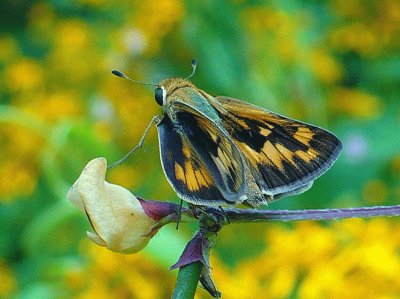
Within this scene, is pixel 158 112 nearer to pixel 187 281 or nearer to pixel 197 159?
pixel 197 159

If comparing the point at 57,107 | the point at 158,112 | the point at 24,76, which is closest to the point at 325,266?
the point at 158,112

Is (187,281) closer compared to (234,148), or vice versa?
(187,281)

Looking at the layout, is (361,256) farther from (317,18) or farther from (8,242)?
(317,18)

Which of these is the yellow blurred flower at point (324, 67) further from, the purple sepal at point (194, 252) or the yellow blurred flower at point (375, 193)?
the purple sepal at point (194, 252)

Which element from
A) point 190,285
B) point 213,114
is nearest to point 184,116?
point 213,114

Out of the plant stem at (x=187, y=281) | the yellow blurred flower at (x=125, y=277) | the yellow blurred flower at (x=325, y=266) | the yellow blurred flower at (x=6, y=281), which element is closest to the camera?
the plant stem at (x=187, y=281)

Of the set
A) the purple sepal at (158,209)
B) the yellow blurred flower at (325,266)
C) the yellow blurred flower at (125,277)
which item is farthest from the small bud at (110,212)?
the yellow blurred flower at (125,277)
